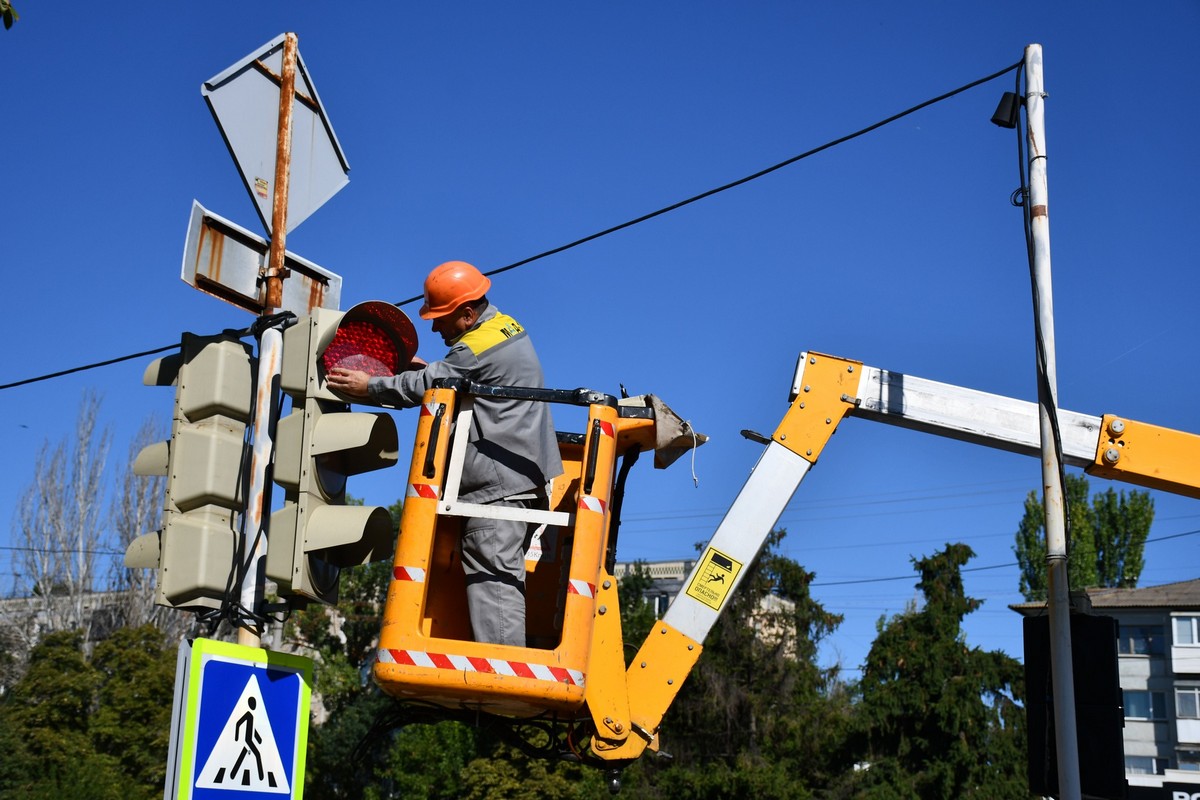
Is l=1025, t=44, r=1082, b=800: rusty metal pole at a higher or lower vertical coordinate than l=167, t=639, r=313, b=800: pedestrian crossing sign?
higher

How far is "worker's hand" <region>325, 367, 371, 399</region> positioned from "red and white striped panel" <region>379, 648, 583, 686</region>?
4.06ft

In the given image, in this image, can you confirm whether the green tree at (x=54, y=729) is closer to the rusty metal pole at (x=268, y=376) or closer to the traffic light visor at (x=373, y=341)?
the rusty metal pole at (x=268, y=376)

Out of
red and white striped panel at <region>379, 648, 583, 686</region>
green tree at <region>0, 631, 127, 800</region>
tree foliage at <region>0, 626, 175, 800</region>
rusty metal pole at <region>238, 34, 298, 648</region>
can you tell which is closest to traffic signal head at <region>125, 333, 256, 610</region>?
rusty metal pole at <region>238, 34, 298, 648</region>

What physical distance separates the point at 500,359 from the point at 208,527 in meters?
1.55

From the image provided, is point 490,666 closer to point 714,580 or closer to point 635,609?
point 714,580

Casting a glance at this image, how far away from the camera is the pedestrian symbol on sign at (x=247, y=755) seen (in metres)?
5.55

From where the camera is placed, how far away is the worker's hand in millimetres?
6336

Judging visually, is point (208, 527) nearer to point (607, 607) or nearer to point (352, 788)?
point (607, 607)

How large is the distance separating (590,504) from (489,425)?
24.1 inches

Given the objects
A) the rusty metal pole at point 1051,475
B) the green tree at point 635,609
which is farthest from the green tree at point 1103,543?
the rusty metal pole at point 1051,475

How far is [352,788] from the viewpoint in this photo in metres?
49.0

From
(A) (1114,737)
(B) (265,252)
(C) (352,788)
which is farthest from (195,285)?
(C) (352,788)

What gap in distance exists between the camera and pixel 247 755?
18.6ft

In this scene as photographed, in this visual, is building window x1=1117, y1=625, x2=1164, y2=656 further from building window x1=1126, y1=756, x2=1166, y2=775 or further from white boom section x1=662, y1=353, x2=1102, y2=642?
white boom section x1=662, y1=353, x2=1102, y2=642
